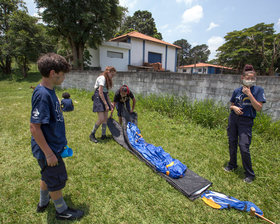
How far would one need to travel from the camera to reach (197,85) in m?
5.69

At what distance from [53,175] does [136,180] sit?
1.41m

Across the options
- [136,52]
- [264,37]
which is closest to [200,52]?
[264,37]

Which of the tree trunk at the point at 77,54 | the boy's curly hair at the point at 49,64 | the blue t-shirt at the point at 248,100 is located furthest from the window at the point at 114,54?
the boy's curly hair at the point at 49,64

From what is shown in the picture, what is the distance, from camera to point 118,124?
4469 mm

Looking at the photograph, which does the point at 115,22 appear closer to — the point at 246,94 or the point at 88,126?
the point at 88,126

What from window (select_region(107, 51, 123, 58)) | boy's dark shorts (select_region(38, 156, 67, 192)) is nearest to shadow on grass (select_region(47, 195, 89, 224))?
boy's dark shorts (select_region(38, 156, 67, 192))

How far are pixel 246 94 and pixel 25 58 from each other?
2201cm

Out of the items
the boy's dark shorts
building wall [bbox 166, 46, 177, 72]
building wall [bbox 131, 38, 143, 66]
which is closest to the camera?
the boy's dark shorts

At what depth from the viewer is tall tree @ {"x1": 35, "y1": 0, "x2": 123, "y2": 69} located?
14938 mm

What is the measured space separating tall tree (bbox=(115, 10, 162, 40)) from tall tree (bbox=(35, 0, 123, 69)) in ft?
75.5

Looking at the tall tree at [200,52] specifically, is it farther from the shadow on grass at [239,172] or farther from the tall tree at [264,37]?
the shadow on grass at [239,172]

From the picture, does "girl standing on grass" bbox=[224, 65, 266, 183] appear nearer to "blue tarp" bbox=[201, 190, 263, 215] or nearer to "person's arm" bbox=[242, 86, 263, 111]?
"person's arm" bbox=[242, 86, 263, 111]

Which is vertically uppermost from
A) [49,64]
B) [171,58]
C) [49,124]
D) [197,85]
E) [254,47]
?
[254,47]

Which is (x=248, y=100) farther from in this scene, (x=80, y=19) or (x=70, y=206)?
(x=80, y=19)
